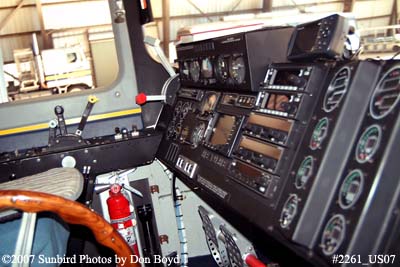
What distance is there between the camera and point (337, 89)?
4.00ft

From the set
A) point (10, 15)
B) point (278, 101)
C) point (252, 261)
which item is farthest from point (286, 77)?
point (10, 15)

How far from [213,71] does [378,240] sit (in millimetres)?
1169

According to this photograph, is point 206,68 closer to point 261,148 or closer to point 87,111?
point 261,148

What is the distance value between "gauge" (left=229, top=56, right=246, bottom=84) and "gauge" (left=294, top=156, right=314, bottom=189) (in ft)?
1.86

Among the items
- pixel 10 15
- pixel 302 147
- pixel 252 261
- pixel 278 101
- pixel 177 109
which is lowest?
pixel 252 261

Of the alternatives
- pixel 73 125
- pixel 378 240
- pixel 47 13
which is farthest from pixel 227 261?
pixel 47 13

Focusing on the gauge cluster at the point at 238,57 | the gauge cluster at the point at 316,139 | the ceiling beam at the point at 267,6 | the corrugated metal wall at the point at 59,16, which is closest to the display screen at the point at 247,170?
the gauge cluster at the point at 316,139

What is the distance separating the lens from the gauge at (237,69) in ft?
5.51

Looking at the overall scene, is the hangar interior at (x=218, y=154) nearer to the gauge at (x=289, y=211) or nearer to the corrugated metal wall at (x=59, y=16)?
the gauge at (x=289, y=211)

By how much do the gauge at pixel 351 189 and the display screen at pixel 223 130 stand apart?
65 cm

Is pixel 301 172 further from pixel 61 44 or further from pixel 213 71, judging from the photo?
pixel 61 44

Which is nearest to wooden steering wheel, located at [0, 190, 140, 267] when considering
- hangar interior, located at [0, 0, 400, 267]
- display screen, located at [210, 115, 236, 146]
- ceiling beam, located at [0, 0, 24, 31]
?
hangar interior, located at [0, 0, 400, 267]

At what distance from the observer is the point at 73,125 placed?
2.49 m

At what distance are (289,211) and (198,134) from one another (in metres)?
0.83
